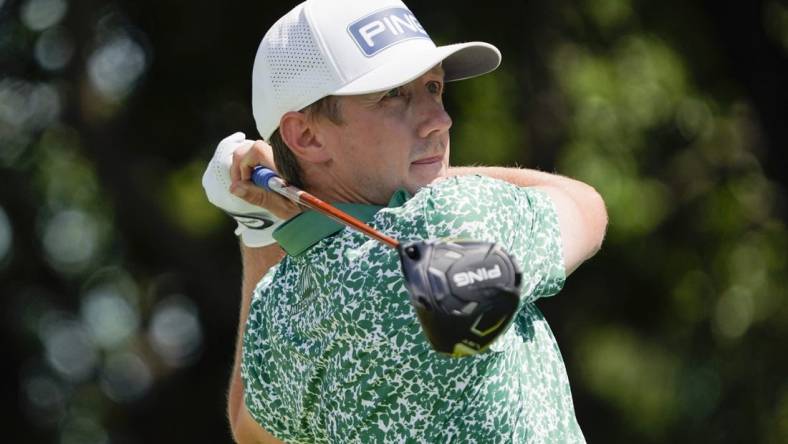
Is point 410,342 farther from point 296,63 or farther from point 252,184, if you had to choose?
point 252,184

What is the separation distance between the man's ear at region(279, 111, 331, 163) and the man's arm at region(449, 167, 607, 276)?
0.44 m

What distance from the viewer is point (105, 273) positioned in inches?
496

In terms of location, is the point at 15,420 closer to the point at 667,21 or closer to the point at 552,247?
the point at 667,21

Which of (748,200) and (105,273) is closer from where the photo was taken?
(748,200)

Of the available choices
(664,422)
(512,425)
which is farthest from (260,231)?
(664,422)

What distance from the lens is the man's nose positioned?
364cm

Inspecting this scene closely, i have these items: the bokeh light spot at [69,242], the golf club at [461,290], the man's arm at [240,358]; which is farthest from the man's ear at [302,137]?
the bokeh light spot at [69,242]

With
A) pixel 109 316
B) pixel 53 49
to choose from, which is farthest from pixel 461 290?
pixel 109 316

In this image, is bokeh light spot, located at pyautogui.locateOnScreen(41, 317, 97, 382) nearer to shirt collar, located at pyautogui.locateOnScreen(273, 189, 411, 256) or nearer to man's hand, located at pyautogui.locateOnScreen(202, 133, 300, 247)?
man's hand, located at pyautogui.locateOnScreen(202, 133, 300, 247)

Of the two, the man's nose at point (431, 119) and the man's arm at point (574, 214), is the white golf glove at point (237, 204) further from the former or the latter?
the man's nose at point (431, 119)

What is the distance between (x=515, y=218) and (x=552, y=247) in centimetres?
16

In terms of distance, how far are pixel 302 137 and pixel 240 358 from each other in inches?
25.4

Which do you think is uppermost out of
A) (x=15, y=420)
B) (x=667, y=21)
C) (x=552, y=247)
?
(x=552, y=247)

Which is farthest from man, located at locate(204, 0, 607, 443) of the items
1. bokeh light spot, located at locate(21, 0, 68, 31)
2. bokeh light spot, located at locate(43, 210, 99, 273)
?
bokeh light spot, located at locate(43, 210, 99, 273)
